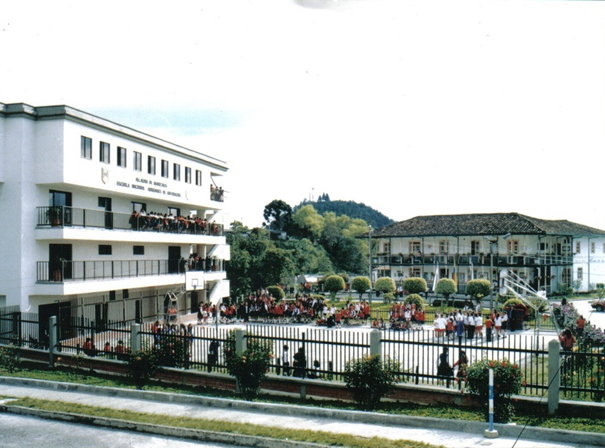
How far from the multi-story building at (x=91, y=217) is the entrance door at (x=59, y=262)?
0.05 m

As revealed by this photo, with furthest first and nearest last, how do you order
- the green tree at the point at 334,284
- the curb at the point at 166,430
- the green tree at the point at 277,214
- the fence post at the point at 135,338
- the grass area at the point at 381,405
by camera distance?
the green tree at the point at 277,214
the green tree at the point at 334,284
the fence post at the point at 135,338
the grass area at the point at 381,405
the curb at the point at 166,430

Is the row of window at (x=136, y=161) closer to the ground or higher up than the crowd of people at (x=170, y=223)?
higher up

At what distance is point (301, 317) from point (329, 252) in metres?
69.2

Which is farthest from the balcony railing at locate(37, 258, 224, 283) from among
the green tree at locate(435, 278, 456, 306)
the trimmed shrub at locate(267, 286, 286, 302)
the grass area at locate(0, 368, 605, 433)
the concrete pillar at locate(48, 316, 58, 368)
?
the green tree at locate(435, 278, 456, 306)

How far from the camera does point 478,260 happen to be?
56.7 m

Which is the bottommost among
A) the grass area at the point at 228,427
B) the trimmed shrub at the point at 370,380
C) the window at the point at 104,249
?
the grass area at the point at 228,427

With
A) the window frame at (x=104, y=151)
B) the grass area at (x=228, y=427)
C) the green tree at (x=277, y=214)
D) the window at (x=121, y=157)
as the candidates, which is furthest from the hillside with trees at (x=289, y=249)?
the grass area at (x=228, y=427)

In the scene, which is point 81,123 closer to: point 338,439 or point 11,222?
point 11,222

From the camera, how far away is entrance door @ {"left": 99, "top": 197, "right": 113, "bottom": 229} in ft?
95.0

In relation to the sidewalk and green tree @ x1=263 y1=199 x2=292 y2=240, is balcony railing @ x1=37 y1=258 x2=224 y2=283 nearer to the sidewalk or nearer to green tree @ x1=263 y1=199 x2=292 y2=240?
the sidewalk

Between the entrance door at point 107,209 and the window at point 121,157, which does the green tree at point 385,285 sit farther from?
the window at point 121,157

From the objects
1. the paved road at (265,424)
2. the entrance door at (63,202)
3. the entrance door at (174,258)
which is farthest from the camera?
the entrance door at (174,258)

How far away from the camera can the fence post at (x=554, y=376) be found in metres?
11.4

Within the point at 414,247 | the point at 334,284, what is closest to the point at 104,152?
the point at 334,284
